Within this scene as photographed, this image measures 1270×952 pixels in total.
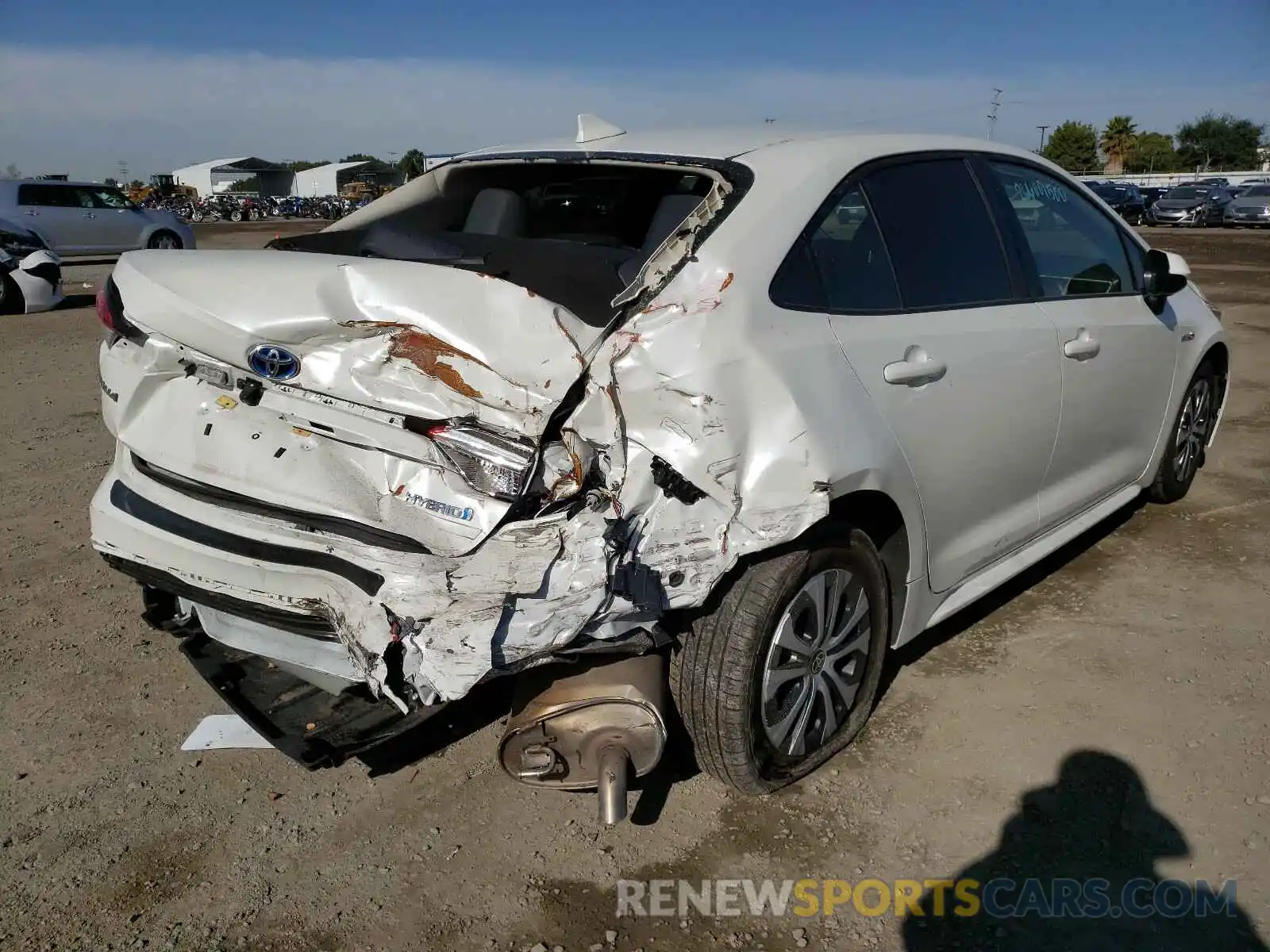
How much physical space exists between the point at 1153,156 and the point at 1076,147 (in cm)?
778

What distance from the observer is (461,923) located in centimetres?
231

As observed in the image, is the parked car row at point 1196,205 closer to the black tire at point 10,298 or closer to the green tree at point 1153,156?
the black tire at point 10,298

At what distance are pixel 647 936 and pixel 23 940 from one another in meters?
1.43

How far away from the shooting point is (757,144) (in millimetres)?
2938

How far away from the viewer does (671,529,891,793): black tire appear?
7.98 ft

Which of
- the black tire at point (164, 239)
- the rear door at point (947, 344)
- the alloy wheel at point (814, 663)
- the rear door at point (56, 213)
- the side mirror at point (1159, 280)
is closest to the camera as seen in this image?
the alloy wheel at point (814, 663)

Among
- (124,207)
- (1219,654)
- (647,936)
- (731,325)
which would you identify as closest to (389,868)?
(647,936)

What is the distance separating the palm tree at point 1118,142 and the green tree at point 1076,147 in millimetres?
1885

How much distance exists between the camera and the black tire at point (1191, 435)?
4.58 metres

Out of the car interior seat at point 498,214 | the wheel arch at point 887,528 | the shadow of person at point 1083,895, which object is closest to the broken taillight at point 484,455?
the wheel arch at point 887,528

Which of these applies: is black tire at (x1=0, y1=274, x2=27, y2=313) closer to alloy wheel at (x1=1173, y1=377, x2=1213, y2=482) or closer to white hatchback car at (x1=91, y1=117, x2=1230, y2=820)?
white hatchback car at (x1=91, y1=117, x2=1230, y2=820)

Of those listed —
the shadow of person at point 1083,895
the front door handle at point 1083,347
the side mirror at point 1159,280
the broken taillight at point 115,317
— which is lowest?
the shadow of person at point 1083,895

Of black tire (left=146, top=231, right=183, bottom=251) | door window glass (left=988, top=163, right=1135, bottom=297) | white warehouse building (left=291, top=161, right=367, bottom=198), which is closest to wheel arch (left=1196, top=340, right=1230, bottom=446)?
door window glass (left=988, top=163, right=1135, bottom=297)

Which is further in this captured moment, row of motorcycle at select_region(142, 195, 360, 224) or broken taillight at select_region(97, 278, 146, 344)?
row of motorcycle at select_region(142, 195, 360, 224)
